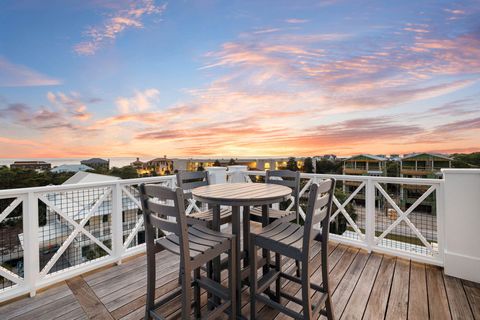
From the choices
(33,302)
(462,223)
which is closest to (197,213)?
(33,302)

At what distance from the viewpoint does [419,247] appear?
2.67m

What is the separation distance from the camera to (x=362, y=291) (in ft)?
6.39

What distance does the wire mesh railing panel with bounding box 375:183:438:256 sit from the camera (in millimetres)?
2584

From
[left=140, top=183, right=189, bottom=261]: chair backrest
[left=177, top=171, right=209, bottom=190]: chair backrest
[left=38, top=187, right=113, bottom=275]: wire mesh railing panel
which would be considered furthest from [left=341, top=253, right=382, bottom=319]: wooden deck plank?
[left=38, top=187, right=113, bottom=275]: wire mesh railing panel

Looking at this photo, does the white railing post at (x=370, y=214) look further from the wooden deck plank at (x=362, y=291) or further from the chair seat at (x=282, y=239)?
the chair seat at (x=282, y=239)

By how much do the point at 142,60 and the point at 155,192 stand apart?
13.8 ft

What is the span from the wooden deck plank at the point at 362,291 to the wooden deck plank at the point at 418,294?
1.00 feet

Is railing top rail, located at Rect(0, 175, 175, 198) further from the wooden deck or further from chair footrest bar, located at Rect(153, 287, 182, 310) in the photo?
chair footrest bar, located at Rect(153, 287, 182, 310)

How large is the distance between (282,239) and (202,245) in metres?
0.55

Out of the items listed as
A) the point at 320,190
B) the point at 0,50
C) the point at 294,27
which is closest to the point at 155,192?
the point at 320,190

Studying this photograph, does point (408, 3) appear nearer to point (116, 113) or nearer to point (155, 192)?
point (155, 192)

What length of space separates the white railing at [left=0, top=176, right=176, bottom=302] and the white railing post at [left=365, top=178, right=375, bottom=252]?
3180mm

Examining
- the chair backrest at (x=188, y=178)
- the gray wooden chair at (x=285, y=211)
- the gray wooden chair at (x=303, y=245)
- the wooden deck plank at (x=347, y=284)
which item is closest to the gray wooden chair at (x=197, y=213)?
the chair backrest at (x=188, y=178)

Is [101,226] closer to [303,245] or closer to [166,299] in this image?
[166,299]
